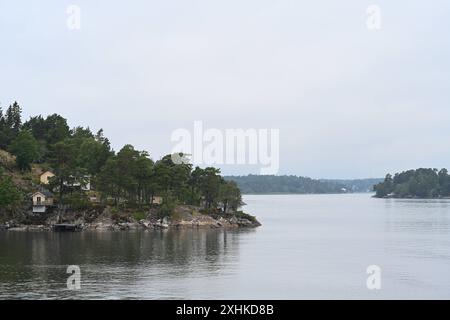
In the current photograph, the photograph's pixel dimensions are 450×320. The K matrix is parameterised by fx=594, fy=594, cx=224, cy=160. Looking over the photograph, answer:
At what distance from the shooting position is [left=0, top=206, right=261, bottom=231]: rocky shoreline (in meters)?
110

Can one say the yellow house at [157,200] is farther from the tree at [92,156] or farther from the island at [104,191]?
the tree at [92,156]

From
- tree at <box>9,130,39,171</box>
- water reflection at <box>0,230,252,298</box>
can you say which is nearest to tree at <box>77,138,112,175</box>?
tree at <box>9,130,39,171</box>

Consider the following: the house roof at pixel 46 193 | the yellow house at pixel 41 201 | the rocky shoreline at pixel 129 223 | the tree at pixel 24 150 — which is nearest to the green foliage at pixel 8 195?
the rocky shoreline at pixel 129 223

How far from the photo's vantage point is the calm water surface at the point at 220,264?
52625mm

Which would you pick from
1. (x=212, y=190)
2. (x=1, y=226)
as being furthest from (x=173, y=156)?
(x=1, y=226)

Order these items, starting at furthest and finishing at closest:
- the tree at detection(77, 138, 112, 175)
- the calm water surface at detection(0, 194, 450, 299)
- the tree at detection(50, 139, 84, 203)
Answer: the tree at detection(77, 138, 112, 175) < the tree at detection(50, 139, 84, 203) < the calm water surface at detection(0, 194, 450, 299)

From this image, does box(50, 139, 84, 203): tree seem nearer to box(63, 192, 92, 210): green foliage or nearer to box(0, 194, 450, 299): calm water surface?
box(63, 192, 92, 210): green foliage

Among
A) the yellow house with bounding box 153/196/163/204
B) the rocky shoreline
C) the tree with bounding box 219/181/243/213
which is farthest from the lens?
the tree with bounding box 219/181/243/213

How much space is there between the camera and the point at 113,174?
385 ft

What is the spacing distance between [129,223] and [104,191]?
10.6 metres

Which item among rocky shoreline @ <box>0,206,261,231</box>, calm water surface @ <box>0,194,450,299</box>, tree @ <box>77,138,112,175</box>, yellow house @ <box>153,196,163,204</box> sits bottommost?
calm water surface @ <box>0,194,450,299</box>
